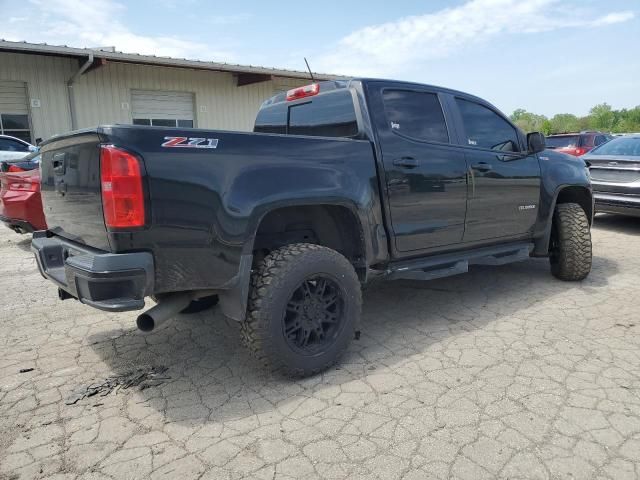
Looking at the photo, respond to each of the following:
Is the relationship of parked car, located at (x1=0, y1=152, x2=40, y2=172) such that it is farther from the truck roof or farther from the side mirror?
the side mirror

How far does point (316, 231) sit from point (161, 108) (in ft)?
44.0

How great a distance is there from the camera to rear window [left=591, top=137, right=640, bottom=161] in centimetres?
830

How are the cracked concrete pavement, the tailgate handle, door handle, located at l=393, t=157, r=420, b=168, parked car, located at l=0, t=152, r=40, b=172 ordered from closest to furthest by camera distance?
1. the cracked concrete pavement
2. the tailgate handle
3. door handle, located at l=393, t=157, r=420, b=168
4. parked car, located at l=0, t=152, r=40, b=172

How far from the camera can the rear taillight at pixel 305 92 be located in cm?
391

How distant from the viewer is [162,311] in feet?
Result: 9.12

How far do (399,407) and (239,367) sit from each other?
115 centimetres

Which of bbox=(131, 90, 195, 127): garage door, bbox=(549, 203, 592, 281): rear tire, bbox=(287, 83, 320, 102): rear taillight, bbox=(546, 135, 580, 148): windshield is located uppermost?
bbox=(131, 90, 195, 127): garage door

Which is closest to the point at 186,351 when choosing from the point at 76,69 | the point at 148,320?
the point at 148,320

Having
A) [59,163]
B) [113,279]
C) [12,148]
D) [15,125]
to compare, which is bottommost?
[113,279]

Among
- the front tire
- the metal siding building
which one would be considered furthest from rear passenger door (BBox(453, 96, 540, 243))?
the metal siding building

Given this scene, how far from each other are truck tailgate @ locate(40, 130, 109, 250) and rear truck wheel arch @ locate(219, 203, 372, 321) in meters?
0.95

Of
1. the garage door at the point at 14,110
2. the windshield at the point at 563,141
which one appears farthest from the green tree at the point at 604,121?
the garage door at the point at 14,110

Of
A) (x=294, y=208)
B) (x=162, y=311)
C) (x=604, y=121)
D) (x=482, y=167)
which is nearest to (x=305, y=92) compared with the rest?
(x=294, y=208)

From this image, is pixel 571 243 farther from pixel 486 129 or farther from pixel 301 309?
pixel 301 309
